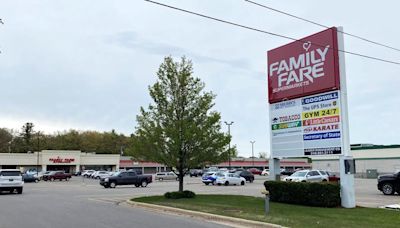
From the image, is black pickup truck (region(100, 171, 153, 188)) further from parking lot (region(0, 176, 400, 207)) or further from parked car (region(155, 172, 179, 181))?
parked car (region(155, 172, 179, 181))

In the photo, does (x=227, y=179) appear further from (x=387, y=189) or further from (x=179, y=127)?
(x=179, y=127)

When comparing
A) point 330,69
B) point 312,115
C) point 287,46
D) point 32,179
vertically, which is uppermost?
point 287,46

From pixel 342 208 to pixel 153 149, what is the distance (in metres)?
9.61

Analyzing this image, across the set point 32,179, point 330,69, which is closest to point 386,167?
point 32,179

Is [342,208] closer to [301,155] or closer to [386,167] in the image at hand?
[301,155]

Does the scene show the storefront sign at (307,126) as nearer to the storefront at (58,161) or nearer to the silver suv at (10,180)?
the silver suv at (10,180)

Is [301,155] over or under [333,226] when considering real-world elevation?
over

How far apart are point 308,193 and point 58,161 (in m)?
88.7

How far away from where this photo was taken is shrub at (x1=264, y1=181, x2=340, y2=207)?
17.0 meters

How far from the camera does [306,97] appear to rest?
19141 millimetres

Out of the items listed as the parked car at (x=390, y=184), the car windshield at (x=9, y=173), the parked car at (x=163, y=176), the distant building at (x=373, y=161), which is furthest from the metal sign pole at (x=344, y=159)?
the distant building at (x=373, y=161)

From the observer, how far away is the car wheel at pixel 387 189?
26.3m

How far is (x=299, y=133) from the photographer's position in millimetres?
19219

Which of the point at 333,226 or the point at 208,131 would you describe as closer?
the point at 333,226
